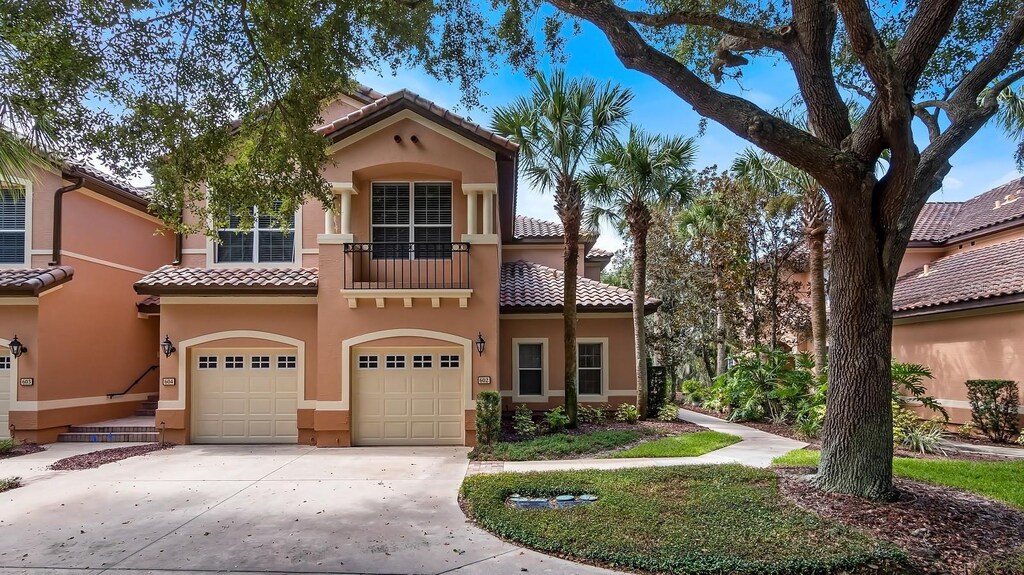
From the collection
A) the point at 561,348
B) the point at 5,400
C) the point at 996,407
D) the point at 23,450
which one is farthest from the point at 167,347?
the point at 996,407

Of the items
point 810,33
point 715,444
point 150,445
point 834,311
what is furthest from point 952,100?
point 150,445

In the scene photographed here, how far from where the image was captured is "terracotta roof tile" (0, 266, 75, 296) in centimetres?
1171

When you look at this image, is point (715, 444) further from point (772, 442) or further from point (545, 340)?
point (545, 340)

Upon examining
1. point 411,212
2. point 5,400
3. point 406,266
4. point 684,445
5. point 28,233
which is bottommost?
point 684,445

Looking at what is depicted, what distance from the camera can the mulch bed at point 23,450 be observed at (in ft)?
36.3

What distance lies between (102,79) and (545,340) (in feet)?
35.4

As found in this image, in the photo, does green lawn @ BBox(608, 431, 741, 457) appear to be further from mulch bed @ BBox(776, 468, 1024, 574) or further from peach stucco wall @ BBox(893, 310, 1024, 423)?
peach stucco wall @ BBox(893, 310, 1024, 423)

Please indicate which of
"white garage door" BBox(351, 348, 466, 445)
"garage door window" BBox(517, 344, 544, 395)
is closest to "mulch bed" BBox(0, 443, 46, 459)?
"white garage door" BBox(351, 348, 466, 445)

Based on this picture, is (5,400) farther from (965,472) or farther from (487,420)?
(965,472)

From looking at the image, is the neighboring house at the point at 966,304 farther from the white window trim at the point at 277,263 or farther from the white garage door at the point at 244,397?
the white window trim at the point at 277,263

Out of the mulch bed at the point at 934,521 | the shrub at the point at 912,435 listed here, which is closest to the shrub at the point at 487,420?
the mulch bed at the point at 934,521

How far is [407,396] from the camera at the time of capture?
1209 cm

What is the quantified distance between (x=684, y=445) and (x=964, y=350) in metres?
7.43

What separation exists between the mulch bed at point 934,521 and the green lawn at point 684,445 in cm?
313
